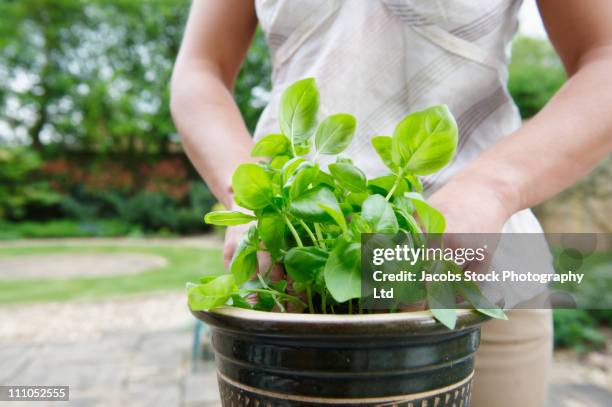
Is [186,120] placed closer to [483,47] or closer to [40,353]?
[483,47]

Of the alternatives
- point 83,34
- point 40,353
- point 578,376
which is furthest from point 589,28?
point 83,34

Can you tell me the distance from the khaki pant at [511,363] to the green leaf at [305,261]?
412 millimetres

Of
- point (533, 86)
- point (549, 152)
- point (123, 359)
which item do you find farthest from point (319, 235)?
point (533, 86)

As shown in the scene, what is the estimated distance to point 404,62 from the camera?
0.79 m

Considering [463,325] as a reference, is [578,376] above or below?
below

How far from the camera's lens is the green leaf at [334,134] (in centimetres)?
52

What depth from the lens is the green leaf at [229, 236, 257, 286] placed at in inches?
19.7

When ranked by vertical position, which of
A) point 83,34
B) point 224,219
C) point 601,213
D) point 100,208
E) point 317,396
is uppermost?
point 83,34

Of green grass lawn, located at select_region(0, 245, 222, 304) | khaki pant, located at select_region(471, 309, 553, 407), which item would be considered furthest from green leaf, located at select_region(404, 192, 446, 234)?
green grass lawn, located at select_region(0, 245, 222, 304)

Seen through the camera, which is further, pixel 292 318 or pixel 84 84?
pixel 84 84

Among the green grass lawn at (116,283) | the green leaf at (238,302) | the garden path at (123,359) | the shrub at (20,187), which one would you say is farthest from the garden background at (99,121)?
the green leaf at (238,302)

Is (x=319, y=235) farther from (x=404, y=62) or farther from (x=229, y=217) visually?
(x=404, y=62)

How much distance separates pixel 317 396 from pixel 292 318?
0.07 m

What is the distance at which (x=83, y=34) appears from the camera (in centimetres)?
1130
